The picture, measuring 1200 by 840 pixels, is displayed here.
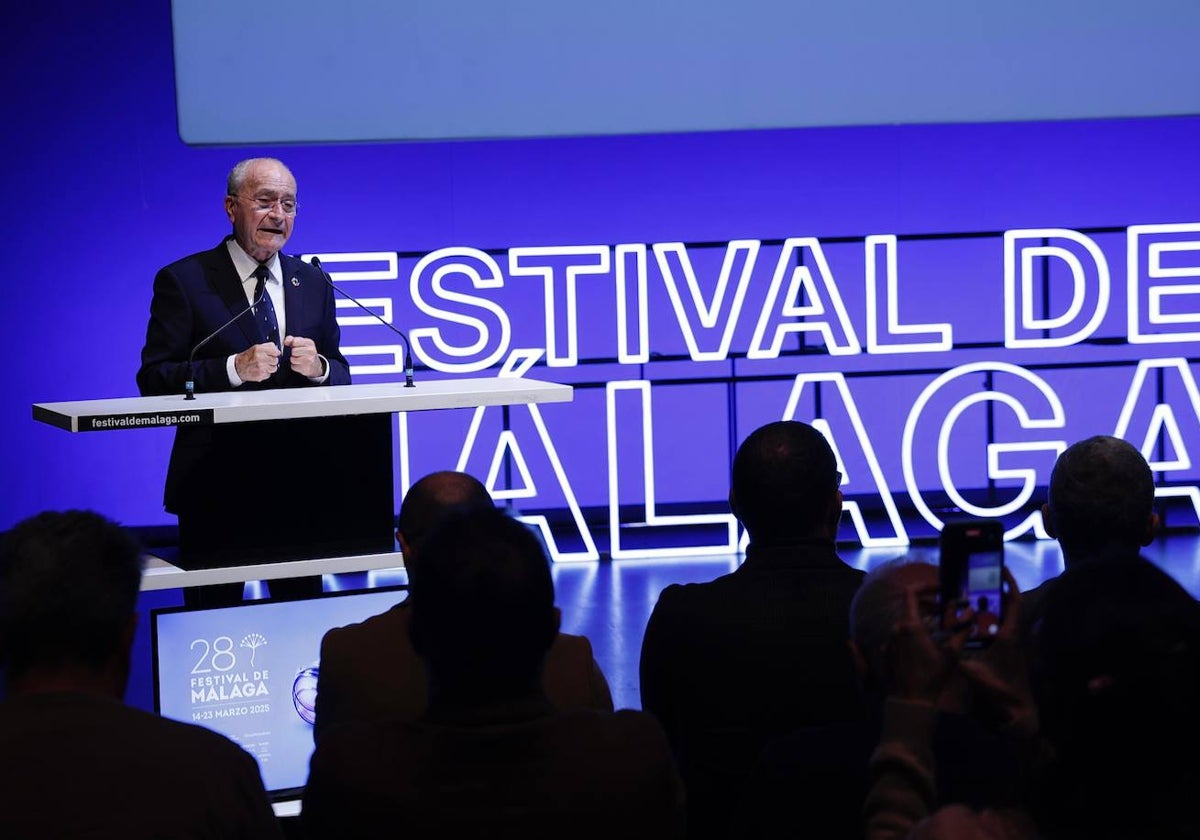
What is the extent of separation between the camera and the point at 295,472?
310 cm

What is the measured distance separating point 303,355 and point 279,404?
25.5 inches

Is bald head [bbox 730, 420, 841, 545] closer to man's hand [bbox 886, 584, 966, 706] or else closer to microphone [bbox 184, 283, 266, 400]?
man's hand [bbox 886, 584, 966, 706]

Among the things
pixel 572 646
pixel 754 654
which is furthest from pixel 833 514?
pixel 572 646

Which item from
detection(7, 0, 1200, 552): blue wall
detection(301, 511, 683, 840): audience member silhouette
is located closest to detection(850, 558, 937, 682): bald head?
detection(301, 511, 683, 840): audience member silhouette

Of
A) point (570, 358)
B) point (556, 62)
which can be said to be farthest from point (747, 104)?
point (570, 358)

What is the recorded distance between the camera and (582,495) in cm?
764

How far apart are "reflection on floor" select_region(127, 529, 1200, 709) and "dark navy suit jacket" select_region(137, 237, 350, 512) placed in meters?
1.43

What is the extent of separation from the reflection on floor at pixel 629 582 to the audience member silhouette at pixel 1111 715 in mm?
3370

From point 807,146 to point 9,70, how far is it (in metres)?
4.00

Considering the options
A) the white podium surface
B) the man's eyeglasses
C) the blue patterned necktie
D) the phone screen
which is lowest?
the phone screen

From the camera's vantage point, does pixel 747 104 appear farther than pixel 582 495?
No

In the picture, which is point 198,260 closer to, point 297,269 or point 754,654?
point 297,269

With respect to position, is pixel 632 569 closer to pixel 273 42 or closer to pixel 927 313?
pixel 927 313

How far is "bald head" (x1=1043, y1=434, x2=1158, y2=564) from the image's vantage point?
2504 mm
